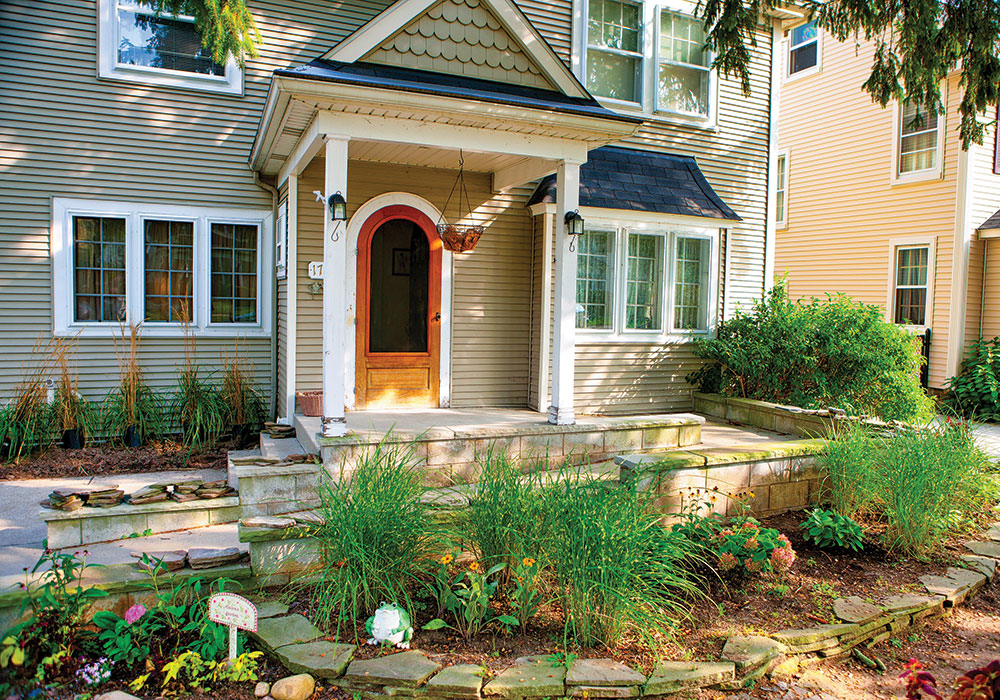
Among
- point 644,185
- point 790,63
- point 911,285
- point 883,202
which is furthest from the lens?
point 790,63

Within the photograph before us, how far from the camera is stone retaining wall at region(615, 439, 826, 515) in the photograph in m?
5.39

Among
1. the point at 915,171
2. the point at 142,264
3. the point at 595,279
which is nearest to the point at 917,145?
the point at 915,171

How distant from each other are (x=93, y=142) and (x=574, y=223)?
526 centimetres

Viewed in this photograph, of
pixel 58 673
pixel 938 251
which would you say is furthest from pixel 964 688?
pixel 938 251

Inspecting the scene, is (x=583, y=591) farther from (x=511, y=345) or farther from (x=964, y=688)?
(x=511, y=345)

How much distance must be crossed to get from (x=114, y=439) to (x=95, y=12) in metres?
4.54

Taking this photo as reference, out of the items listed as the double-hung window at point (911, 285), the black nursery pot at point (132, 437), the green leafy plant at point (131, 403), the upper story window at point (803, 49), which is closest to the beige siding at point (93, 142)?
the green leafy plant at point (131, 403)

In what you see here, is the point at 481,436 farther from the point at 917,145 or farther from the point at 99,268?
the point at 917,145

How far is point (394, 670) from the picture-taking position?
341 centimetres

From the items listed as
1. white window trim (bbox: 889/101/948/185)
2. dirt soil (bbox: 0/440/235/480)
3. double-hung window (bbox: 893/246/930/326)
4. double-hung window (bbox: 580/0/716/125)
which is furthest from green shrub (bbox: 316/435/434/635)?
white window trim (bbox: 889/101/948/185)

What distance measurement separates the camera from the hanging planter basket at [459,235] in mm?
7127

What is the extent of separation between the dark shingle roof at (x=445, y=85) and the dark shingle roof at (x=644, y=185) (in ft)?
5.46

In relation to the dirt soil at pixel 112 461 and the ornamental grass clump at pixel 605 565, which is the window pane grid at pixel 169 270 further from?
the ornamental grass clump at pixel 605 565

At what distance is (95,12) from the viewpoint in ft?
24.9
